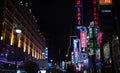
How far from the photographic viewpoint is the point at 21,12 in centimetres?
10988

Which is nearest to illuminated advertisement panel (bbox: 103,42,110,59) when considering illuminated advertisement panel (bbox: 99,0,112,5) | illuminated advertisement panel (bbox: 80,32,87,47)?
illuminated advertisement panel (bbox: 99,0,112,5)

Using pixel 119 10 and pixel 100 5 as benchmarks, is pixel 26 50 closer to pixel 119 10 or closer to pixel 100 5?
pixel 119 10

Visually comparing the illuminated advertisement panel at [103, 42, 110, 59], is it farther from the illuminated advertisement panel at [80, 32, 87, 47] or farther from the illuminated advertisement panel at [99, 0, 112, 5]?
the illuminated advertisement panel at [80, 32, 87, 47]

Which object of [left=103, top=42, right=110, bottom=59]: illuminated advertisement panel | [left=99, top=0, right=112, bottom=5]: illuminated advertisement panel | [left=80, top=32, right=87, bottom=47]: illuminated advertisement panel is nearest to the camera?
[left=99, top=0, right=112, bottom=5]: illuminated advertisement panel

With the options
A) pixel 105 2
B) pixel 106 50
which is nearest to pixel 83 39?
pixel 106 50

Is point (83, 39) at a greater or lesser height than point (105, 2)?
lesser

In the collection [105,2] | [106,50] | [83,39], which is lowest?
[106,50]

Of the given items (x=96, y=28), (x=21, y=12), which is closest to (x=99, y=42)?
(x=96, y=28)

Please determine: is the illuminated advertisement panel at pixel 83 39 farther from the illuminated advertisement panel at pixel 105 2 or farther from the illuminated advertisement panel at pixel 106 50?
the illuminated advertisement panel at pixel 105 2

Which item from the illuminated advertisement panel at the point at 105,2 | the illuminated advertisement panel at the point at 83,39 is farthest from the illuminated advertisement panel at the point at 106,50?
the illuminated advertisement panel at the point at 83,39

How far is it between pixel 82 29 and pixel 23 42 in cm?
4106

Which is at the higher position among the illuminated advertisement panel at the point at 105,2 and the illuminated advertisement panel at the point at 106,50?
the illuminated advertisement panel at the point at 105,2

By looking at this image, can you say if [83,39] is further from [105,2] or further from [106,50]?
[105,2]

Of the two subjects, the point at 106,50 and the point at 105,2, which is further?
the point at 106,50
